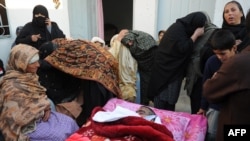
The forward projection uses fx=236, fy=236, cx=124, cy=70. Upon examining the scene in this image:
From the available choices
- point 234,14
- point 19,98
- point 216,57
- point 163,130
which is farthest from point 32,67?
point 234,14

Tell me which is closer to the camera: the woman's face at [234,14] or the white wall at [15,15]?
the woman's face at [234,14]

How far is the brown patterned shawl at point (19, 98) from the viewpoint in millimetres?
1614

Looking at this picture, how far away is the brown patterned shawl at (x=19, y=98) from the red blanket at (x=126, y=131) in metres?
0.37

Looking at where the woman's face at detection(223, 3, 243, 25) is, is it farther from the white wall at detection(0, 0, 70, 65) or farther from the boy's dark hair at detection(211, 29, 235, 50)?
the white wall at detection(0, 0, 70, 65)

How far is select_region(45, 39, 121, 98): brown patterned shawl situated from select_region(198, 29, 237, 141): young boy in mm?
839

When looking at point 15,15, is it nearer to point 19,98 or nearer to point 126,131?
point 19,98

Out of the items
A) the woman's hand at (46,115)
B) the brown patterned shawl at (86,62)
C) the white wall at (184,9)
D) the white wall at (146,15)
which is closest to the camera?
the woman's hand at (46,115)

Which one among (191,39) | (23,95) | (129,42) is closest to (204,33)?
(191,39)

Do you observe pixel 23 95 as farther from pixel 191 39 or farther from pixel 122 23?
pixel 122 23

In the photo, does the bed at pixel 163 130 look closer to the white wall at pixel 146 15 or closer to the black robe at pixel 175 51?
the black robe at pixel 175 51

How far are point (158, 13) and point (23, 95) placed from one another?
2948 mm

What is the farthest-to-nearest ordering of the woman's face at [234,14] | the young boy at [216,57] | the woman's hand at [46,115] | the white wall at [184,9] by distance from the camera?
the white wall at [184,9] < the woman's face at [234,14] < the woman's hand at [46,115] < the young boy at [216,57]

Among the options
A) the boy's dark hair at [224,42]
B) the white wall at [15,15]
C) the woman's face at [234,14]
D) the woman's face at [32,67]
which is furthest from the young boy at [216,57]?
the white wall at [15,15]

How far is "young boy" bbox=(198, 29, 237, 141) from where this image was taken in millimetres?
1523
